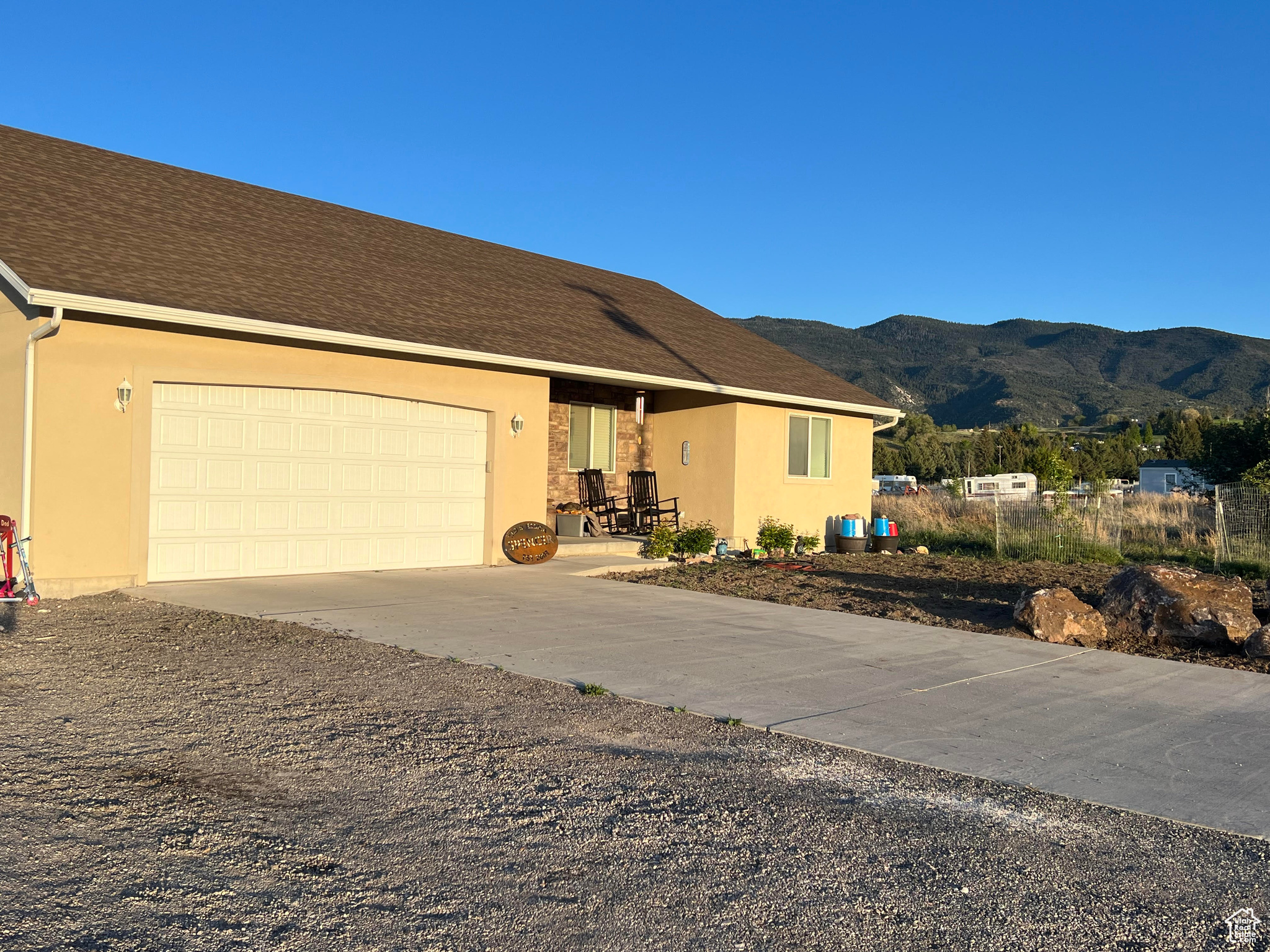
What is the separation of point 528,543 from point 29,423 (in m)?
6.84

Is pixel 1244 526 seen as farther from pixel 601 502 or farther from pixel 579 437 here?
pixel 579 437

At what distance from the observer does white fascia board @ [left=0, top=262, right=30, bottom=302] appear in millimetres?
10094

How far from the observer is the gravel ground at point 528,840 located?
3.77 metres

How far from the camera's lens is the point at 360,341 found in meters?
12.8

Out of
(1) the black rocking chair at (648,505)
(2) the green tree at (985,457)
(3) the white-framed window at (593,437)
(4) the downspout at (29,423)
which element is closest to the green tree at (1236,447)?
(1) the black rocking chair at (648,505)

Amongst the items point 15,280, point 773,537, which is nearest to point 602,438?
point 773,537

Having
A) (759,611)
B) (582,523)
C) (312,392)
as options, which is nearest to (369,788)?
(759,611)

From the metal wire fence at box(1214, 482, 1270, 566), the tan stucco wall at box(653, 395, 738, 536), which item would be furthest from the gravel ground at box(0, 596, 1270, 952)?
the metal wire fence at box(1214, 482, 1270, 566)

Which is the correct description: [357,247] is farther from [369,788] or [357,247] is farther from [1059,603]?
[369,788]

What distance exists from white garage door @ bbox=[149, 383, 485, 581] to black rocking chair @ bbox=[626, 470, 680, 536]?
4.33 meters

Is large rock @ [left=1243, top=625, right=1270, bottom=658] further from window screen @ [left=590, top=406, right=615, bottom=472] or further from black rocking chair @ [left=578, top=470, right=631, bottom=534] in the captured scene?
window screen @ [left=590, top=406, right=615, bottom=472]

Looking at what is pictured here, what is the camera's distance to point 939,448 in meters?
61.7

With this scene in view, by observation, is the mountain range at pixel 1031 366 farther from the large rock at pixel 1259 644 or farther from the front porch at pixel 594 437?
the large rock at pixel 1259 644

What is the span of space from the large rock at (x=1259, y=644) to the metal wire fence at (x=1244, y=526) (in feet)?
28.8
